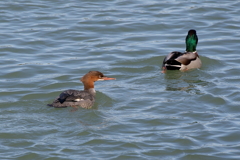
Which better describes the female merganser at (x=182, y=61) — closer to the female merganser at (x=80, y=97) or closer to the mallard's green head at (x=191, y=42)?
the mallard's green head at (x=191, y=42)

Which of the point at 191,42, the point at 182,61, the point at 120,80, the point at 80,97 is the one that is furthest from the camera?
the point at 191,42

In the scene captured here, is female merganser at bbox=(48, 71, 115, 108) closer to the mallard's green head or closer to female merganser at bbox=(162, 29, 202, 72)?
female merganser at bbox=(162, 29, 202, 72)

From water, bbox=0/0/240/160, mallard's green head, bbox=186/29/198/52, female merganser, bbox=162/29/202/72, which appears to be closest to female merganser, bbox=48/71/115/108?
water, bbox=0/0/240/160

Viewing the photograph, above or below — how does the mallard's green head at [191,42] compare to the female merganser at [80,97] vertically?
above

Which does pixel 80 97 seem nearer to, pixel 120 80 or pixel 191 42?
pixel 120 80

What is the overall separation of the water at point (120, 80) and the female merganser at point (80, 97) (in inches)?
7.3

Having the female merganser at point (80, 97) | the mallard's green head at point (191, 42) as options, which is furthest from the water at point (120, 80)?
the mallard's green head at point (191, 42)

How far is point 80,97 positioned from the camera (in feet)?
37.2

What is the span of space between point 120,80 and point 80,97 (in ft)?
7.11

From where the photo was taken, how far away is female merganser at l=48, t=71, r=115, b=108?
11086mm

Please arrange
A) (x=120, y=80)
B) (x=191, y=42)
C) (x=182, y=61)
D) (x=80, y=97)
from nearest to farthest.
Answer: (x=80, y=97), (x=120, y=80), (x=182, y=61), (x=191, y=42)

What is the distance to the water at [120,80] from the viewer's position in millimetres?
9578

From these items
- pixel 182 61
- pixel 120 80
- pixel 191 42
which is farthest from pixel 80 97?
pixel 191 42

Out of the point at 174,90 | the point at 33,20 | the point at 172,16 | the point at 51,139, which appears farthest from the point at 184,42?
the point at 51,139
